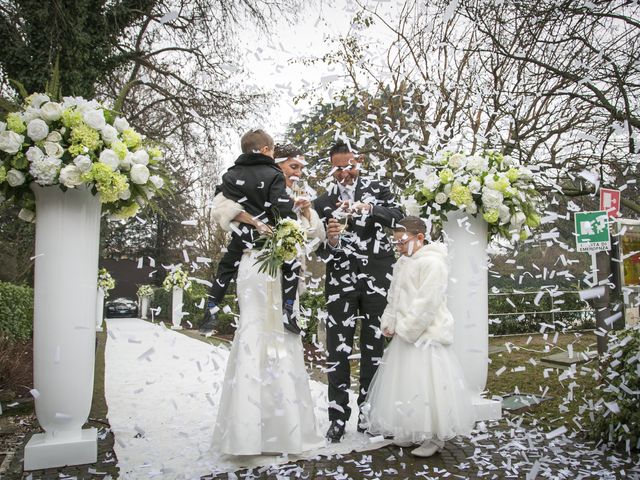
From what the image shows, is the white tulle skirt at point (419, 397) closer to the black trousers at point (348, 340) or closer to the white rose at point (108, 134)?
the black trousers at point (348, 340)

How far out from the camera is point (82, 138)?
3.74 metres

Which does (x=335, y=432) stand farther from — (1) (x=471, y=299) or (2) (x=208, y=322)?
(1) (x=471, y=299)

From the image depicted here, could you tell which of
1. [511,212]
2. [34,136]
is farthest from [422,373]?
[34,136]

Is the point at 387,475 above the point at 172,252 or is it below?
below

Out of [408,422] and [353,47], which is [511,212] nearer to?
[408,422]

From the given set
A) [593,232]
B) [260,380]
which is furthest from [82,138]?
[593,232]

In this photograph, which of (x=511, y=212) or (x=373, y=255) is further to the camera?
(x=511, y=212)

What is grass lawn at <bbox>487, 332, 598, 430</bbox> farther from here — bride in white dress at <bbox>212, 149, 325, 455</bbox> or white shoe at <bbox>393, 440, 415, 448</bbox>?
bride in white dress at <bbox>212, 149, 325, 455</bbox>

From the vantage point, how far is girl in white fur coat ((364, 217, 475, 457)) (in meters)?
3.81

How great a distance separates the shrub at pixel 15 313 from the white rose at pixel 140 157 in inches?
247

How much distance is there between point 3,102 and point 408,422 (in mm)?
3658

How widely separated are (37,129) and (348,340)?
9.08 feet

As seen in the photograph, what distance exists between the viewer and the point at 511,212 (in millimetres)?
5020

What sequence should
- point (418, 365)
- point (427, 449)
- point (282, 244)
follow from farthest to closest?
point (418, 365) → point (427, 449) → point (282, 244)
